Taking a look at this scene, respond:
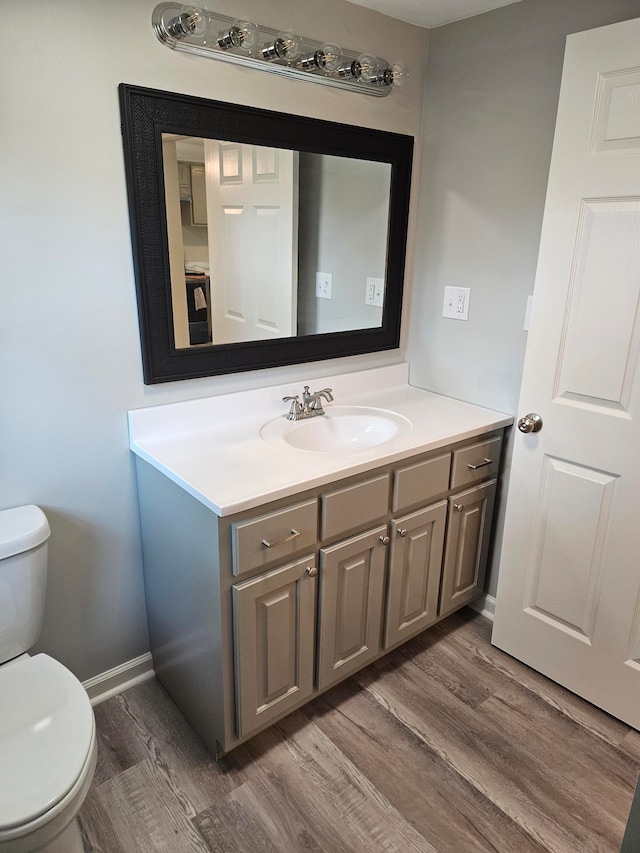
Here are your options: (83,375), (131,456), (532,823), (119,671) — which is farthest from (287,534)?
(532,823)

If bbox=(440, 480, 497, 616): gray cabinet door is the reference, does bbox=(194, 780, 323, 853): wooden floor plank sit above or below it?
below

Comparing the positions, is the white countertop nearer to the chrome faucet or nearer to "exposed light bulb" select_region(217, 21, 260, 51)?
the chrome faucet

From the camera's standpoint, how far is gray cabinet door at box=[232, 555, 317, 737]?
60.7 inches

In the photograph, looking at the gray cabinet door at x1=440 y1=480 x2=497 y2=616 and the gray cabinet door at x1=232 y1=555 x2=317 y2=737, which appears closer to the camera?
the gray cabinet door at x1=232 y1=555 x2=317 y2=737

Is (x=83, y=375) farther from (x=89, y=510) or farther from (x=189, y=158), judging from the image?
(x=189, y=158)

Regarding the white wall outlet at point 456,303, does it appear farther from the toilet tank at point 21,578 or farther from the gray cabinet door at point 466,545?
the toilet tank at point 21,578

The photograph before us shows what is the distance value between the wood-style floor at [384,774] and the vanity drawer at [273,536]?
0.65m

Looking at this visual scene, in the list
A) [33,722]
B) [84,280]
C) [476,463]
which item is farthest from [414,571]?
[84,280]

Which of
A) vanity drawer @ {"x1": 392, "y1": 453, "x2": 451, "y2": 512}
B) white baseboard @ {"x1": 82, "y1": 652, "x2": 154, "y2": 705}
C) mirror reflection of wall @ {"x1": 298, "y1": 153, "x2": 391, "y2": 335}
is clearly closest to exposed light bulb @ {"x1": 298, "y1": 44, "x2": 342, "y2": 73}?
Answer: mirror reflection of wall @ {"x1": 298, "y1": 153, "x2": 391, "y2": 335}

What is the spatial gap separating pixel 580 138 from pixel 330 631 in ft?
5.26

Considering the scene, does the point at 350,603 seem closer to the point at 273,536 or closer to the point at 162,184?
the point at 273,536

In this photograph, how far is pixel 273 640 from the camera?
1.62 m

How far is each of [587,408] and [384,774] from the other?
1.23 meters

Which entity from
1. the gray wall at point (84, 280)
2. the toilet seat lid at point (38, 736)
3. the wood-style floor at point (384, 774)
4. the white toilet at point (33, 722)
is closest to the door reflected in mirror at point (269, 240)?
the gray wall at point (84, 280)
